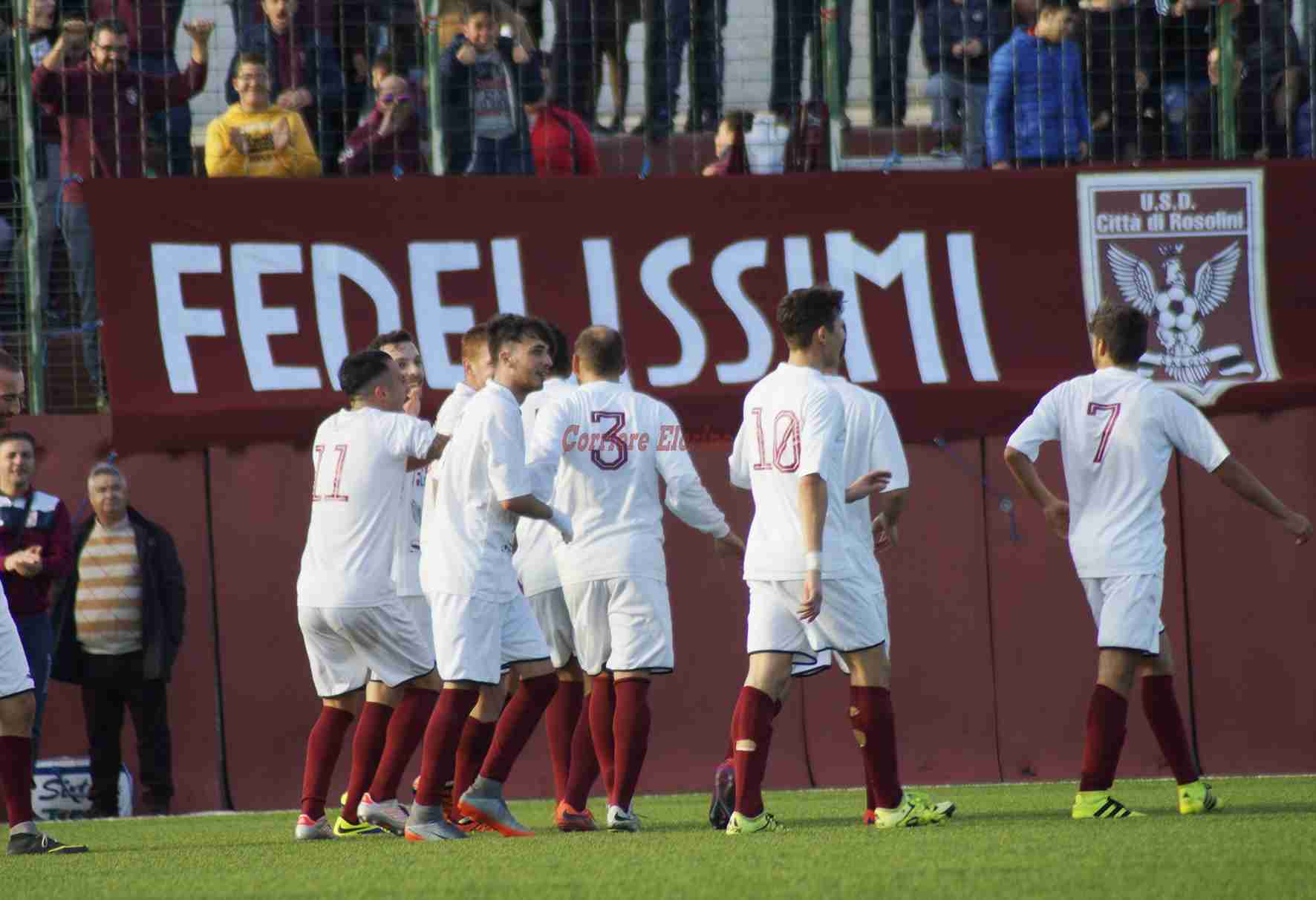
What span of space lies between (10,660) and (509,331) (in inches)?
93.3

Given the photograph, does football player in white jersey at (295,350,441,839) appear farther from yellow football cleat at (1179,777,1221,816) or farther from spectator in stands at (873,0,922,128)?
spectator in stands at (873,0,922,128)

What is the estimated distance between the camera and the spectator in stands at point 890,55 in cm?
1160

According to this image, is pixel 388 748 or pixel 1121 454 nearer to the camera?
pixel 1121 454

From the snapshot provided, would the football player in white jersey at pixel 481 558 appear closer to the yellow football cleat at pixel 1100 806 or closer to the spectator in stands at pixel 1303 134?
the yellow football cleat at pixel 1100 806

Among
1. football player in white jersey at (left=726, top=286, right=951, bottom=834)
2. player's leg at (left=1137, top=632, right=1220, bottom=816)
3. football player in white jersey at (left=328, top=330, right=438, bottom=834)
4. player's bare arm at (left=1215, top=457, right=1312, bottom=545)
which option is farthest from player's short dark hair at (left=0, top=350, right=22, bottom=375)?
player's bare arm at (left=1215, top=457, right=1312, bottom=545)

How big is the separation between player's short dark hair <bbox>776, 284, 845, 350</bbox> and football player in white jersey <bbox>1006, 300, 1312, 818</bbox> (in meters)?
0.98

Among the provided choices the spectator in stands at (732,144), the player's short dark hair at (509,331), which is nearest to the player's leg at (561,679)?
the player's short dark hair at (509,331)

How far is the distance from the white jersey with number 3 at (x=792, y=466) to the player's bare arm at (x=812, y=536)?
0.05 m

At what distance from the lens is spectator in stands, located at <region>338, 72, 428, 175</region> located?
11398mm

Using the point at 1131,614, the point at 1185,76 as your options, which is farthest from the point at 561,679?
the point at 1185,76

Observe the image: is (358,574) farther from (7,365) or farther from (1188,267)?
(1188,267)

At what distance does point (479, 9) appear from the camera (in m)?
11.4

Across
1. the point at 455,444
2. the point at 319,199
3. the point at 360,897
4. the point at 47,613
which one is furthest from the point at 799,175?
the point at 360,897

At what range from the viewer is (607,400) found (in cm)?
825
